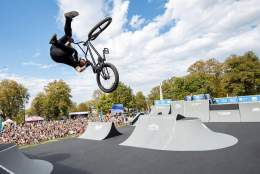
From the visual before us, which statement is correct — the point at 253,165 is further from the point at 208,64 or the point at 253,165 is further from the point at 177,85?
the point at 208,64

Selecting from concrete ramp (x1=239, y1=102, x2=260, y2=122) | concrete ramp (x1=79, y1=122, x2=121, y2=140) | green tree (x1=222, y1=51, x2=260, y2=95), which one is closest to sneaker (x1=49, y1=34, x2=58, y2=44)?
concrete ramp (x1=79, y1=122, x2=121, y2=140)

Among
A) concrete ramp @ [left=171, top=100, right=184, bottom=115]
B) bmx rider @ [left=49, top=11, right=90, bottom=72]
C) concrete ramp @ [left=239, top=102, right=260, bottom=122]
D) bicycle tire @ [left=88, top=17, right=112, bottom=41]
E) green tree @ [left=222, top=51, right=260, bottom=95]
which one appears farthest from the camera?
green tree @ [left=222, top=51, right=260, bottom=95]

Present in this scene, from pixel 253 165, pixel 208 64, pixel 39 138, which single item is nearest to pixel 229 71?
pixel 208 64

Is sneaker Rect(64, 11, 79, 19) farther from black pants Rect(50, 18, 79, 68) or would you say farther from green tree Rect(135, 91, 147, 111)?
→ green tree Rect(135, 91, 147, 111)

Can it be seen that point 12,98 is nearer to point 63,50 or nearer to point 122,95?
point 122,95

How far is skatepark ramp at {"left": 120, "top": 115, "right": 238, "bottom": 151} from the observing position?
33.8 ft

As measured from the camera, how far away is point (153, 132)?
38.9 feet

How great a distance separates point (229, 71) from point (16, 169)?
157ft

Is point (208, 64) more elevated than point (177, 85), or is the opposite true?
point (208, 64)

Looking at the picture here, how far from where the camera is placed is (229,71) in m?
48.0

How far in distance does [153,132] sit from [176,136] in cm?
135

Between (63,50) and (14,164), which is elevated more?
(63,50)

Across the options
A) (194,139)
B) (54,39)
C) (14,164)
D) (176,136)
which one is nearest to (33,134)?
(176,136)

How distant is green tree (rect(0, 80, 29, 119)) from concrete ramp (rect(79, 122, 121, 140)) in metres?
48.3
